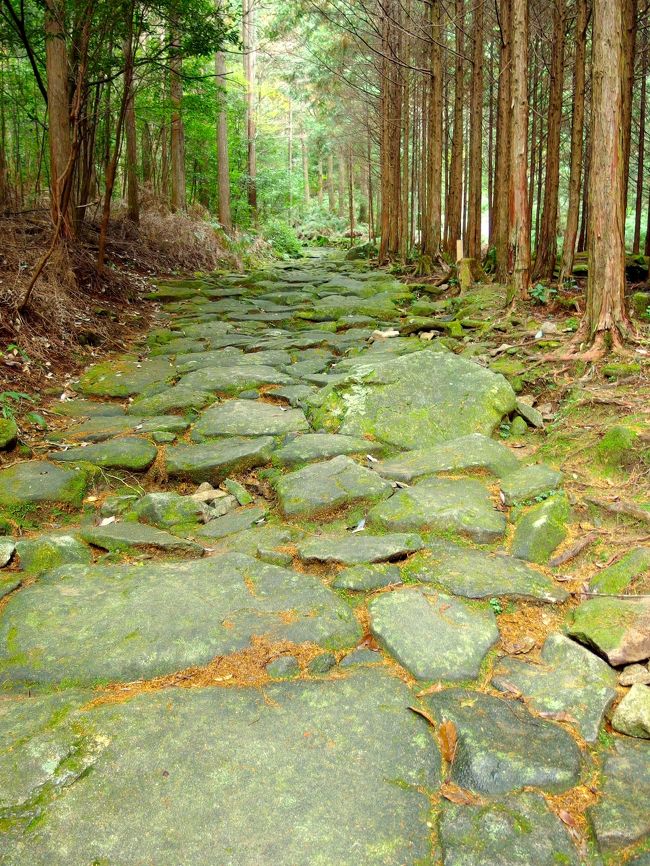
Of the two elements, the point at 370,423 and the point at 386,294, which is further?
the point at 386,294

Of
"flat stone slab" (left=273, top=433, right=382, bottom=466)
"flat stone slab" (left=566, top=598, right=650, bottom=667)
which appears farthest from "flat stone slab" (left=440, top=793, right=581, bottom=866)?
"flat stone slab" (left=273, top=433, right=382, bottom=466)

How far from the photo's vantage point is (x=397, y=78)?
14.8 meters

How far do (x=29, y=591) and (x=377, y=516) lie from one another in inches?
60.1

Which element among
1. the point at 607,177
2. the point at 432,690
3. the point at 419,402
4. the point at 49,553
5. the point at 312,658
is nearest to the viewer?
the point at 432,690

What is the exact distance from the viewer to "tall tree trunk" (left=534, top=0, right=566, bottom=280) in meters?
9.05

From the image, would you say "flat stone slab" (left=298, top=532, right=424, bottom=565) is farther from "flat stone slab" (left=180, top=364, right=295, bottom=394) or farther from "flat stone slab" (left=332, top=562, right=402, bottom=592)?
"flat stone slab" (left=180, top=364, right=295, bottom=394)

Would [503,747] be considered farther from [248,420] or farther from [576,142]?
[576,142]

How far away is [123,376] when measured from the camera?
18.5ft

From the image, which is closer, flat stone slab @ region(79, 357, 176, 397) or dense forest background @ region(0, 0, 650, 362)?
flat stone slab @ region(79, 357, 176, 397)

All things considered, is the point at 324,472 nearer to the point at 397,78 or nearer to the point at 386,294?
the point at 386,294

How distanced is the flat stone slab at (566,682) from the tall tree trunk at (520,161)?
224 inches

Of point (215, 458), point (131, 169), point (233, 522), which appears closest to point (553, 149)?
point (131, 169)

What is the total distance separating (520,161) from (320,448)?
5.03 m

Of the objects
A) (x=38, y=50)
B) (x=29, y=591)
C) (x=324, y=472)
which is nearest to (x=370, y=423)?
(x=324, y=472)
